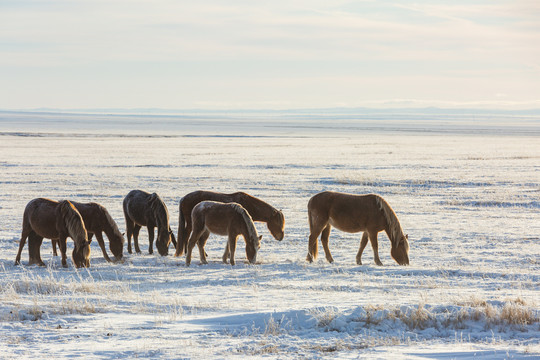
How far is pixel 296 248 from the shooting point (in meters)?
15.2

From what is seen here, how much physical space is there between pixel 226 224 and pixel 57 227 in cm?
333

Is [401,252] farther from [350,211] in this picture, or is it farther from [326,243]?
[326,243]

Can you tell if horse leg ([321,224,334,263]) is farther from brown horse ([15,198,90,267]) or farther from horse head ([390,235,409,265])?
brown horse ([15,198,90,267])

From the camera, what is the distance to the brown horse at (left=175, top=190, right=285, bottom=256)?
551 inches

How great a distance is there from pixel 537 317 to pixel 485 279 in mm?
3406

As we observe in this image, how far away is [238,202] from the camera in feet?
46.2

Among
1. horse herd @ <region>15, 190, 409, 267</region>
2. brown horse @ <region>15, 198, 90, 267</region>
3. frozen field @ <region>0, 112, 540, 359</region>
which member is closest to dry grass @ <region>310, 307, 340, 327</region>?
frozen field @ <region>0, 112, 540, 359</region>

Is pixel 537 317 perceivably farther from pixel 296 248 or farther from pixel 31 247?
pixel 31 247

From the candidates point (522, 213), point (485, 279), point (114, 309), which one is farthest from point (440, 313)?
point (522, 213)

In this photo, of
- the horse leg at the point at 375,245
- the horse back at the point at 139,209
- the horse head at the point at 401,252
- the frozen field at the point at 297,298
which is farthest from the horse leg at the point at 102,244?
the horse head at the point at 401,252

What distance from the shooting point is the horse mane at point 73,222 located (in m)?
11.9

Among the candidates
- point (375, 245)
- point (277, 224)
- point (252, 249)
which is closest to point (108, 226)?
point (252, 249)

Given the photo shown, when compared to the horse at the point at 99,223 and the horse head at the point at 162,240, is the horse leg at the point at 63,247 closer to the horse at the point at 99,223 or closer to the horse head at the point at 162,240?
the horse at the point at 99,223

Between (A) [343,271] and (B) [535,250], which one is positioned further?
(B) [535,250]
